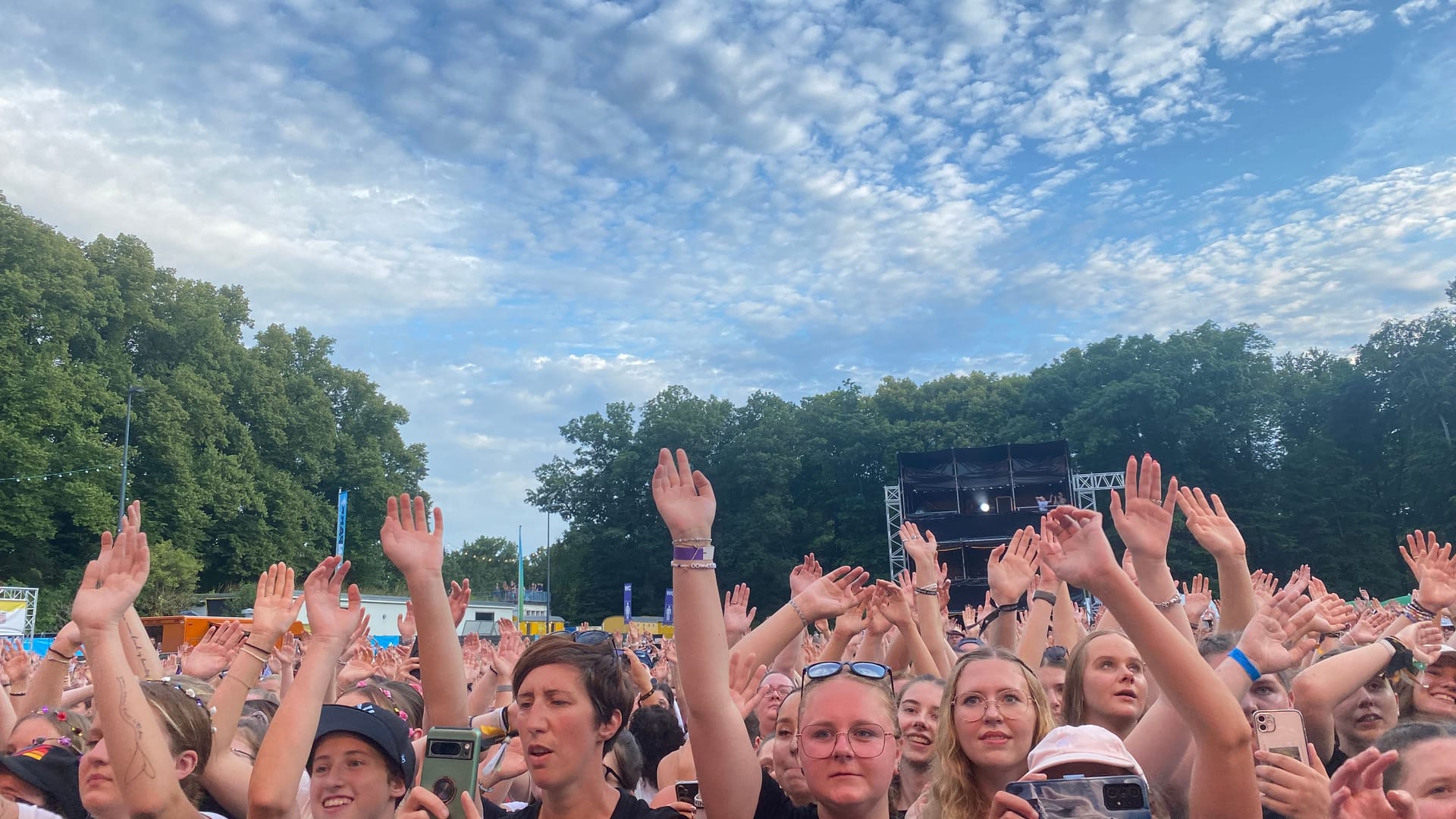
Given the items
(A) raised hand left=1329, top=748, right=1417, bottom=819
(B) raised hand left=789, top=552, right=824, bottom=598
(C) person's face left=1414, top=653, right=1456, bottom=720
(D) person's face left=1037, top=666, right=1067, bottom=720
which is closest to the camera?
(A) raised hand left=1329, top=748, right=1417, bottom=819

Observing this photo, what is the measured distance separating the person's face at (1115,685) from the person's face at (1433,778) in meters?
1.02

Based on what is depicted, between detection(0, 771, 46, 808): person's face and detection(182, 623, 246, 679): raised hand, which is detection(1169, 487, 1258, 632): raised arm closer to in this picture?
detection(0, 771, 46, 808): person's face

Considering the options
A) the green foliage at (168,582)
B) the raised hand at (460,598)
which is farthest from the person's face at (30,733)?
the green foliage at (168,582)

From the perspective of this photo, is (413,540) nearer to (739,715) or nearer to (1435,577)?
(739,715)

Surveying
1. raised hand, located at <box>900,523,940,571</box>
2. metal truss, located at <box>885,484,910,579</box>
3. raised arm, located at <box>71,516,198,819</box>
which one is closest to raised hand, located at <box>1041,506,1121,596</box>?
raised arm, located at <box>71,516,198,819</box>

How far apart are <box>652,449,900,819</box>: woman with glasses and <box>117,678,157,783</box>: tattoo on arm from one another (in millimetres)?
1793

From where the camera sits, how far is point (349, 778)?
9.64ft

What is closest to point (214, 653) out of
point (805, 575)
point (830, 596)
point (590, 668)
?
point (805, 575)

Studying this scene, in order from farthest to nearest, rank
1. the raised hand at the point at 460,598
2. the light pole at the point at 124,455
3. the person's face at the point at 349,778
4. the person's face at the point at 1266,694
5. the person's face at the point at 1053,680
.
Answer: the light pole at the point at 124,455
the person's face at the point at 1053,680
the raised hand at the point at 460,598
the person's face at the point at 1266,694
the person's face at the point at 349,778

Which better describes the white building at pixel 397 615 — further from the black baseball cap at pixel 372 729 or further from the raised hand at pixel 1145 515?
the raised hand at pixel 1145 515

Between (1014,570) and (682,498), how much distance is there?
10.6 ft

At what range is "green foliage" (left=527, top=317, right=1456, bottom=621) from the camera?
35.3 m

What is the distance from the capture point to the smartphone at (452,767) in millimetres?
2242

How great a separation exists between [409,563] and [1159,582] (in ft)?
8.78
